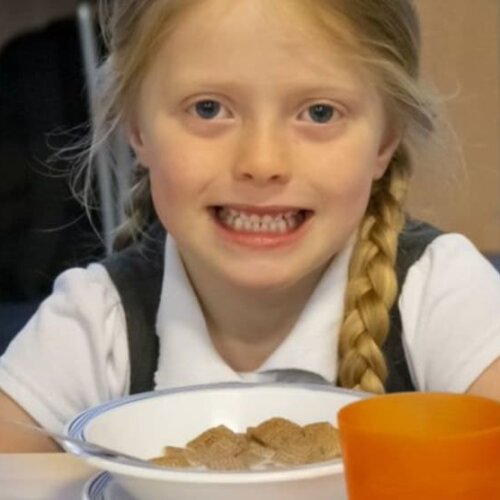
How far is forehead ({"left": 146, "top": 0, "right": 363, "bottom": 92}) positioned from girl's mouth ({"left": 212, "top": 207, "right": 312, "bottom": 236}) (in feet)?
0.37

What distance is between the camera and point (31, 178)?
3.44m

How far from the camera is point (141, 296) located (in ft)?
4.01

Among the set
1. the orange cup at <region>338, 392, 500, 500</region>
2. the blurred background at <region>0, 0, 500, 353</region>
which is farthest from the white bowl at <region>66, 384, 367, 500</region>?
the blurred background at <region>0, 0, 500, 353</region>

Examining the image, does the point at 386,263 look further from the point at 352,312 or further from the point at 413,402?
the point at 413,402

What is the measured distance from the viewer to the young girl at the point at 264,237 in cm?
101

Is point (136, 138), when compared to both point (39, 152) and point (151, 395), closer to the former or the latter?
point (151, 395)

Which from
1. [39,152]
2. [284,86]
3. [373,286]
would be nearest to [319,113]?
[284,86]

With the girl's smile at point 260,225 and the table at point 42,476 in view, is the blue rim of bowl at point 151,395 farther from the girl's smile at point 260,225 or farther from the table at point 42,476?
the girl's smile at point 260,225

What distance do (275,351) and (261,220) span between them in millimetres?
179

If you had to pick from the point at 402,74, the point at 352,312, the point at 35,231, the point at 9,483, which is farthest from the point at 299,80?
the point at 35,231

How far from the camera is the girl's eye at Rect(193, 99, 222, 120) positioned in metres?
1.02

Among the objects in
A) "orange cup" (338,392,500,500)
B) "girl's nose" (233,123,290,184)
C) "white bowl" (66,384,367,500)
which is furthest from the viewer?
"girl's nose" (233,123,290,184)

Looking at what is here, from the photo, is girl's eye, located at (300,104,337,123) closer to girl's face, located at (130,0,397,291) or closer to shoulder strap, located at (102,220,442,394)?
girl's face, located at (130,0,397,291)

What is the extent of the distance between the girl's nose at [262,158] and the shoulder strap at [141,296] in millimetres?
265
